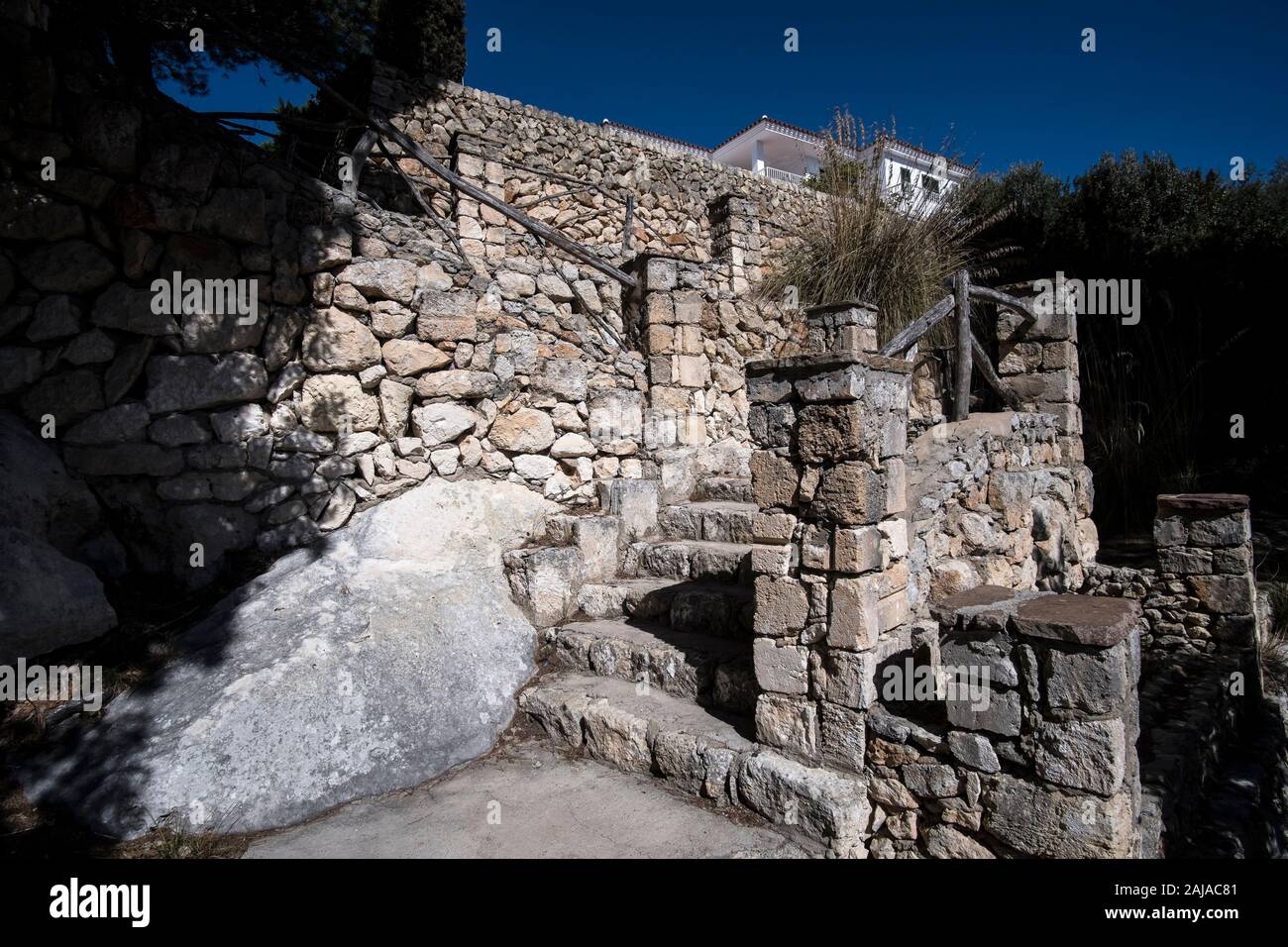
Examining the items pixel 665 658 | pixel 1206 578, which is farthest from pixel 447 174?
pixel 1206 578

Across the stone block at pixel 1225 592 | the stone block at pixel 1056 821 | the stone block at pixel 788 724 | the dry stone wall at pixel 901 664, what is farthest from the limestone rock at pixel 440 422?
the stone block at pixel 1225 592

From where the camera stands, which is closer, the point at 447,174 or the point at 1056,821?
the point at 1056,821

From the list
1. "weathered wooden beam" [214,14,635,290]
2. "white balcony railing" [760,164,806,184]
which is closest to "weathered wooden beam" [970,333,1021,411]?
"weathered wooden beam" [214,14,635,290]

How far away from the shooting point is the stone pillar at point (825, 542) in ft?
9.43

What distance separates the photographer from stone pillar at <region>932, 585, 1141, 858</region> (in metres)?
2.40

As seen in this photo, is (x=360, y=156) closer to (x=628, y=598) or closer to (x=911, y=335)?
(x=628, y=598)

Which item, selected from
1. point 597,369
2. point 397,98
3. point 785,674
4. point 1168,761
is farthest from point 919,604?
point 397,98

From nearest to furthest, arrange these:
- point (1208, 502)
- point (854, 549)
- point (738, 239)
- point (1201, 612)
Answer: point (854, 549)
point (1208, 502)
point (1201, 612)
point (738, 239)

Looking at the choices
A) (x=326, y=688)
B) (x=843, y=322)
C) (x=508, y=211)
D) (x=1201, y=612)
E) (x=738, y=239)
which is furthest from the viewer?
(x=738, y=239)

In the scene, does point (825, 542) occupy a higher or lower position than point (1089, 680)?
higher

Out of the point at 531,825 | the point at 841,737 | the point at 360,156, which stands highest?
the point at 360,156

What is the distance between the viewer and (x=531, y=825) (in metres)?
2.92

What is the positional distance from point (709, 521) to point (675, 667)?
128 cm

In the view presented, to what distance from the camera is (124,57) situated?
4.05m
